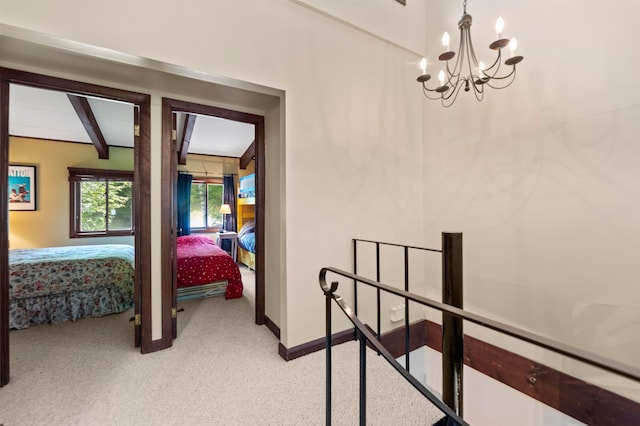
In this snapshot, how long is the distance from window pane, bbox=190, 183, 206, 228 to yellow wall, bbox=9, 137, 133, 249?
75.5 inches

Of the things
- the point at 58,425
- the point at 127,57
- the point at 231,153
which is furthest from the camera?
the point at 231,153

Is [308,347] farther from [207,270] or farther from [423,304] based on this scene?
[207,270]

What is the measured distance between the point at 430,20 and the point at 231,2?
7.15 feet

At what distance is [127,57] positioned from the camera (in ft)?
5.49

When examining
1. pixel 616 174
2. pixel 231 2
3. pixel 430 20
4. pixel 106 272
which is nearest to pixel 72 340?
pixel 106 272

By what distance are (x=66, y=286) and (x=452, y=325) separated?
3.49m

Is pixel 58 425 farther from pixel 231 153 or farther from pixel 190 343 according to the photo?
pixel 231 153

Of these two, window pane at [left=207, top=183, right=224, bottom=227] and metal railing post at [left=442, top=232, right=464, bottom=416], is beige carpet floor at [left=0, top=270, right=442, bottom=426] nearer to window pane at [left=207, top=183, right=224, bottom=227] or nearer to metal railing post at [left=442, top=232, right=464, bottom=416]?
metal railing post at [left=442, top=232, right=464, bottom=416]

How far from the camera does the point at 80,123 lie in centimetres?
422

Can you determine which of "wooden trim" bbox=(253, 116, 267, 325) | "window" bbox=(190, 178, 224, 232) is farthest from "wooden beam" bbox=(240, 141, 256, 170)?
"wooden trim" bbox=(253, 116, 267, 325)

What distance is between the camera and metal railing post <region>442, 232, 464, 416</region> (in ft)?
4.26

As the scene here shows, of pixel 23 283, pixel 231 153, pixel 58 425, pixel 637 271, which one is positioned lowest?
pixel 58 425

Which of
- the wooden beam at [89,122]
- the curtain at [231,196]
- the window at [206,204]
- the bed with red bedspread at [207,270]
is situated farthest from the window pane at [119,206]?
the bed with red bedspread at [207,270]

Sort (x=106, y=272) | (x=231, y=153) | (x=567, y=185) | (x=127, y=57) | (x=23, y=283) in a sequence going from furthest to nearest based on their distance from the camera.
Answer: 1. (x=231, y=153)
2. (x=106, y=272)
3. (x=23, y=283)
4. (x=567, y=185)
5. (x=127, y=57)
